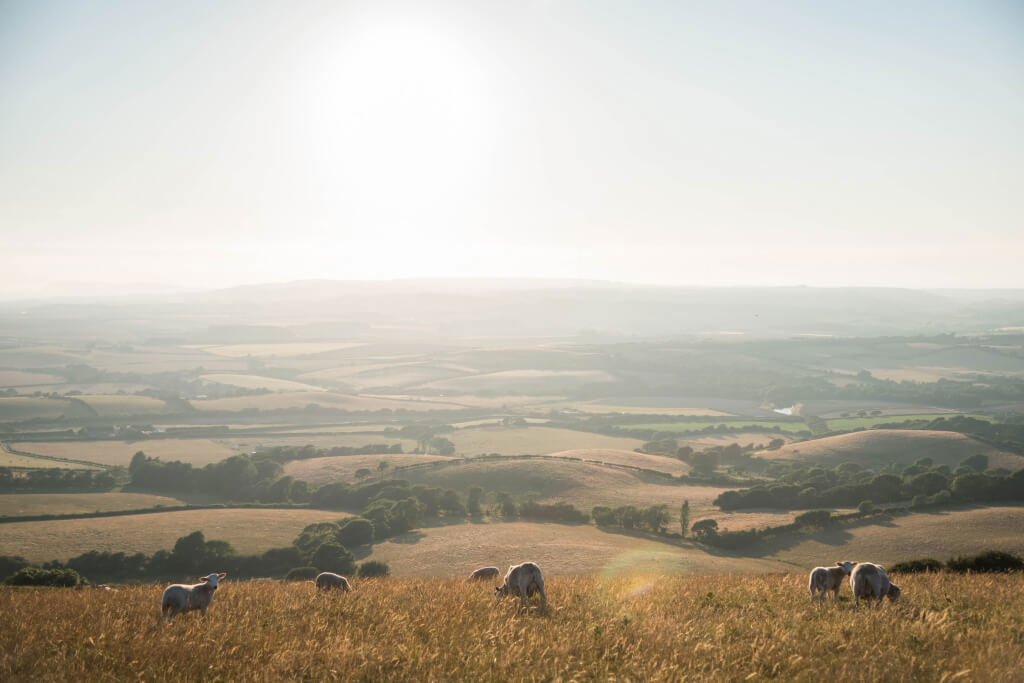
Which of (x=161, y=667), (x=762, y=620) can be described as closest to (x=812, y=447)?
(x=762, y=620)

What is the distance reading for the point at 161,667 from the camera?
9289 mm

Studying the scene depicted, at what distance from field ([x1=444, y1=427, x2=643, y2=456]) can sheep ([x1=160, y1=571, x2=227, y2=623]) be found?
339ft

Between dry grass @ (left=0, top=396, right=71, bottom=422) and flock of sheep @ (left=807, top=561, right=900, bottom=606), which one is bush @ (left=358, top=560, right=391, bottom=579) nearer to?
flock of sheep @ (left=807, top=561, right=900, bottom=606)

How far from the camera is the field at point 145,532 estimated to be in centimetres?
5784

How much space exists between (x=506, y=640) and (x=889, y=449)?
124 m

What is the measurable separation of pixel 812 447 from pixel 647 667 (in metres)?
124

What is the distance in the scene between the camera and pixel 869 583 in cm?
1497

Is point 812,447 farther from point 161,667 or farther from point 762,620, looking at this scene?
point 161,667

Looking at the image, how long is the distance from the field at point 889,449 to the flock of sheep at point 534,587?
106 m

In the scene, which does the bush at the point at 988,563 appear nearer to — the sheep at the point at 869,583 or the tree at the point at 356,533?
the sheep at the point at 869,583

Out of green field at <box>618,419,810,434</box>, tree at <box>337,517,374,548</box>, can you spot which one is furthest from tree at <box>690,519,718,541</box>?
green field at <box>618,419,810,434</box>

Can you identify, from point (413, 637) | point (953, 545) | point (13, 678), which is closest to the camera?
point (13, 678)

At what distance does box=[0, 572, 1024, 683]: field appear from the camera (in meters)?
9.41

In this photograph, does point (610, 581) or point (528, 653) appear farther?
point (610, 581)
